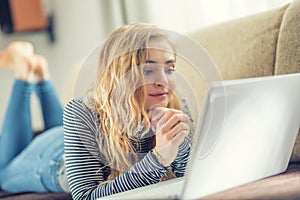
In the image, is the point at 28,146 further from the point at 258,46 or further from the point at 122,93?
the point at 122,93

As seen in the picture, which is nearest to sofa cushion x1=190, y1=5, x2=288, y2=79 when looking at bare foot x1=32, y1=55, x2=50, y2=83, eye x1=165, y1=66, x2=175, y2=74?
eye x1=165, y1=66, x2=175, y2=74

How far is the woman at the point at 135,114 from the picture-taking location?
0.79 metres

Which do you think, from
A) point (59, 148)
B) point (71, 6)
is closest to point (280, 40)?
point (59, 148)

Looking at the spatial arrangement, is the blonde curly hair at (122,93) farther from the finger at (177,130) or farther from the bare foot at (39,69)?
the bare foot at (39,69)

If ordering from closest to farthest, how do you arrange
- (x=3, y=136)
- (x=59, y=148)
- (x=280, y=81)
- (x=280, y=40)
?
(x=280, y=81) → (x=280, y=40) → (x=59, y=148) → (x=3, y=136)

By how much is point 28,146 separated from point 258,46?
87 cm

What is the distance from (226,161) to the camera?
2.57ft

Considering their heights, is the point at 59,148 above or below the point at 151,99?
below

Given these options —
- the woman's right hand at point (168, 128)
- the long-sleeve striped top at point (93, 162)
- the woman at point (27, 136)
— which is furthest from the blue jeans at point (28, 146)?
the woman's right hand at point (168, 128)

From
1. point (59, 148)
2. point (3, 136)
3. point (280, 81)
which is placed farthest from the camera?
point (3, 136)

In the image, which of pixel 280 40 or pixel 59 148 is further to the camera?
pixel 59 148

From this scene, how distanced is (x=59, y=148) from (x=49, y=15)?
5.63ft

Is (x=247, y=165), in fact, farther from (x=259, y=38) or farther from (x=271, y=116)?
(x=259, y=38)

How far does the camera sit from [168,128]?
0.78 m
